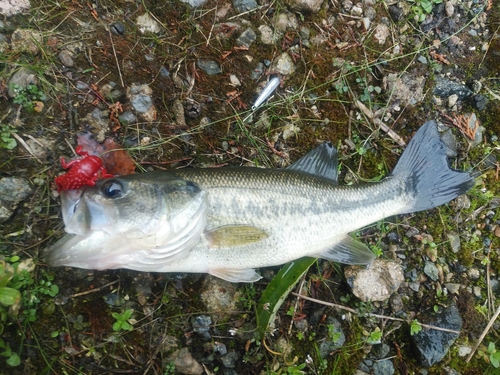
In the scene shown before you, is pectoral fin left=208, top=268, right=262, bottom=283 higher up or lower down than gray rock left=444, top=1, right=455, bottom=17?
lower down

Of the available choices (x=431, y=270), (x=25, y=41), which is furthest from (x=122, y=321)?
(x=431, y=270)

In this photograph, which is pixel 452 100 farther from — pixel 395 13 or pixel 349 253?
pixel 349 253

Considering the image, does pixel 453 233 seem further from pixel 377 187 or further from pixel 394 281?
pixel 377 187

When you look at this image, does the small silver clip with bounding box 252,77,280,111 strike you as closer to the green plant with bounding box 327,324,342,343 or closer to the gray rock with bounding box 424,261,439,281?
the green plant with bounding box 327,324,342,343

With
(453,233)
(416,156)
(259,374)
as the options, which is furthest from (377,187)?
Answer: (259,374)

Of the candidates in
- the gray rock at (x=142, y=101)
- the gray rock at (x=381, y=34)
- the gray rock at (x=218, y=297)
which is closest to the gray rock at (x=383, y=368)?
the gray rock at (x=218, y=297)

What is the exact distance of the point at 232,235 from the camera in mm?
2875

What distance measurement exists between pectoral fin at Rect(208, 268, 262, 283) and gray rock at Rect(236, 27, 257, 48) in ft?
6.78

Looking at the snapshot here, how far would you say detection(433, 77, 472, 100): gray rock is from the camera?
400 centimetres

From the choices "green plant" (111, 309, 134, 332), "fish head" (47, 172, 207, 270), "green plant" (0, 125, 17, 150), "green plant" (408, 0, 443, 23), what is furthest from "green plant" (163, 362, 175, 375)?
"green plant" (408, 0, 443, 23)

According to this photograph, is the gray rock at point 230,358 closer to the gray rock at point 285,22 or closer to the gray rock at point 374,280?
the gray rock at point 374,280

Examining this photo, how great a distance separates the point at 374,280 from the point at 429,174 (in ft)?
3.51

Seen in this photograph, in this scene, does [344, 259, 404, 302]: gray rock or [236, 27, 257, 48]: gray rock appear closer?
[344, 259, 404, 302]: gray rock

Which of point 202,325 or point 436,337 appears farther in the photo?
point 436,337
